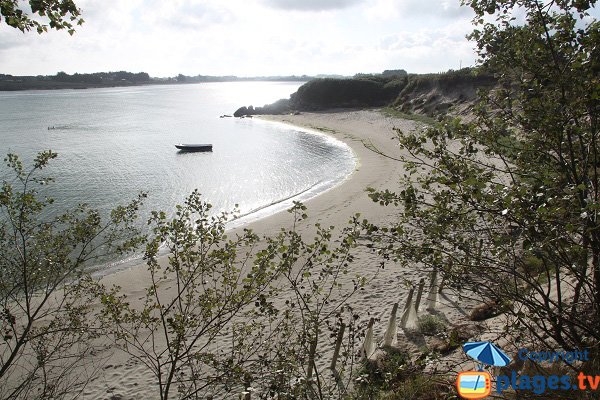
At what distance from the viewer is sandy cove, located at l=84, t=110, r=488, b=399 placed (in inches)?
408

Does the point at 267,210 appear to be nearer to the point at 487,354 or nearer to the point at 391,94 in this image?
the point at 487,354

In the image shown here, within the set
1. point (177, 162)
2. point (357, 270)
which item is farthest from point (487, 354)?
point (177, 162)

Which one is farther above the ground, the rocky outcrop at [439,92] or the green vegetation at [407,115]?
the rocky outcrop at [439,92]

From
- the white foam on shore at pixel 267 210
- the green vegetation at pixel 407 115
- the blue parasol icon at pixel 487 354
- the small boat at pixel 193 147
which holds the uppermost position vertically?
the green vegetation at pixel 407 115

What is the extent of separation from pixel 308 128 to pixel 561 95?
64.9 metres

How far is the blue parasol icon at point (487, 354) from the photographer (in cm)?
523

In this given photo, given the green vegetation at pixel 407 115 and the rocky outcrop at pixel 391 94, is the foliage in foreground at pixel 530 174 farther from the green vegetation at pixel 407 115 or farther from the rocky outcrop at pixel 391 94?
the rocky outcrop at pixel 391 94

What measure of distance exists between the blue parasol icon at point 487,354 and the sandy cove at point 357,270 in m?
1.24

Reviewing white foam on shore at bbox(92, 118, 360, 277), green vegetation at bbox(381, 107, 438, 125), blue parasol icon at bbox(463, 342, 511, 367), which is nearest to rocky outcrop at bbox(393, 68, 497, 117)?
green vegetation at bbox(381, 107, 438, 125)

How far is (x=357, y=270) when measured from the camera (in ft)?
52.2

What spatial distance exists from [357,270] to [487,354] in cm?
1056

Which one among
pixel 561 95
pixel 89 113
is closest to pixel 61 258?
pixel 561 95

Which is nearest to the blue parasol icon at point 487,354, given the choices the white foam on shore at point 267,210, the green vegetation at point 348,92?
the white foam on shore at point 267,210

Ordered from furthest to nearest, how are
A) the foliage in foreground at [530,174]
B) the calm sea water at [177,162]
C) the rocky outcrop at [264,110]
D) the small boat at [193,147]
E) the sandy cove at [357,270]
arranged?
the rocky outcrop at [264,110] → the small boat at [193,147] → the calm sea water at [177,162] → the sandy cove at [357,270] → the foliage in foreground at [530,174]
